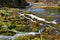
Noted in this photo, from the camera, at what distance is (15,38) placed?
62.4 ft

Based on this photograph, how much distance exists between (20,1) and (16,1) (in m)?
4.18

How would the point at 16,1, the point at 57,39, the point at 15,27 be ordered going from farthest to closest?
1. the point at 16,1
2. the point at 15,27
3. the point at 57,39

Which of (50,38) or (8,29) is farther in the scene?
(8,29)

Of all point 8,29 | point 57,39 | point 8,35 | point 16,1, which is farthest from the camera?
point 16,1

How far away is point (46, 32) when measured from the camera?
21.3 m

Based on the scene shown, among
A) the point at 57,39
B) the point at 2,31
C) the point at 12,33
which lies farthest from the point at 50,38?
the point at 2,31

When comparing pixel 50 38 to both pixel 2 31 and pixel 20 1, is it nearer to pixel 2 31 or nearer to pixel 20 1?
pixel 2 31

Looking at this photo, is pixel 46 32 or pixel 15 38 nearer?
pixel 15 38

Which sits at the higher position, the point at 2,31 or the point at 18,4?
the point at 2,31

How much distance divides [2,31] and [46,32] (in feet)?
16.6

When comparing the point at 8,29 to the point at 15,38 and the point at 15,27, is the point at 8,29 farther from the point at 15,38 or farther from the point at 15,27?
the point at 15,38

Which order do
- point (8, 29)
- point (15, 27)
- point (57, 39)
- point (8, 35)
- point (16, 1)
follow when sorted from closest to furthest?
point (57, 39) → point (8, 35) → point (8, 29) → point (15, 27) → point (16, 1)

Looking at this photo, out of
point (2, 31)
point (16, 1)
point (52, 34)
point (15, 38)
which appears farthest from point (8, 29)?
point (16, 1)

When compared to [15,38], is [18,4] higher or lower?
lower
